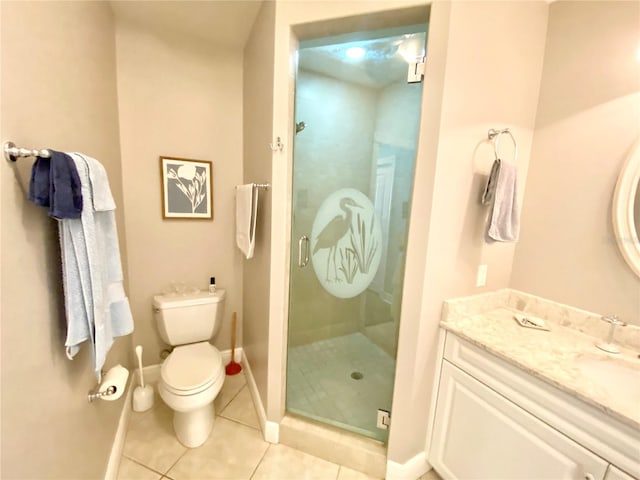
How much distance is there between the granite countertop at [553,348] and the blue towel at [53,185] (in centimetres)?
153

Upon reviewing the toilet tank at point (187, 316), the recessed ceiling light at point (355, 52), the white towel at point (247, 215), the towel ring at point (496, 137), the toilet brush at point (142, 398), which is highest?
the recessed ceiling light at point (355, 52)

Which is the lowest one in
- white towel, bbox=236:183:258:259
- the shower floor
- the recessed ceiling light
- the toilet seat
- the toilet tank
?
the shower floor

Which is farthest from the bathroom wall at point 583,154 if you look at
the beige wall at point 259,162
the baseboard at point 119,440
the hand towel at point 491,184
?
the baseboard at point 119,440

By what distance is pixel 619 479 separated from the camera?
29.9 inches

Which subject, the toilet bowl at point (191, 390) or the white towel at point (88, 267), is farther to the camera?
the toilet bowl at point (191, 390)

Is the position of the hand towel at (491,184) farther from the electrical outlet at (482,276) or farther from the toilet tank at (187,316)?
the toilet tank at (187,316)

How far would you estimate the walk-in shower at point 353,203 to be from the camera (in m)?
1.42

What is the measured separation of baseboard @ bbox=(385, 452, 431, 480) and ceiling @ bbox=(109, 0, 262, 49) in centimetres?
270

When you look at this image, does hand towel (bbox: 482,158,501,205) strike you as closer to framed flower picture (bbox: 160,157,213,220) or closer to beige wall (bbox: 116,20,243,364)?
beige wall (bbox: 116,20,243,364)

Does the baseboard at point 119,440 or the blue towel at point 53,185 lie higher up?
the blue towel at point 53,185

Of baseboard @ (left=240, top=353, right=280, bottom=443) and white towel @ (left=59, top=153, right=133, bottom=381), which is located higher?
white towel @ (left=59, top=153, right=133, bottom=381)

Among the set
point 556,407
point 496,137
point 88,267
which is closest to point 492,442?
point 556,407

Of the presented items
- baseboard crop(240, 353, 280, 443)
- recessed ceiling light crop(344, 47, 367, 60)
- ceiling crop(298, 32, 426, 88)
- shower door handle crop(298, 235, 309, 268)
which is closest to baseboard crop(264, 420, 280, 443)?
baseboard crop(240, 353, 280, 443)

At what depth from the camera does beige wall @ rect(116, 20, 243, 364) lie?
174 cm
